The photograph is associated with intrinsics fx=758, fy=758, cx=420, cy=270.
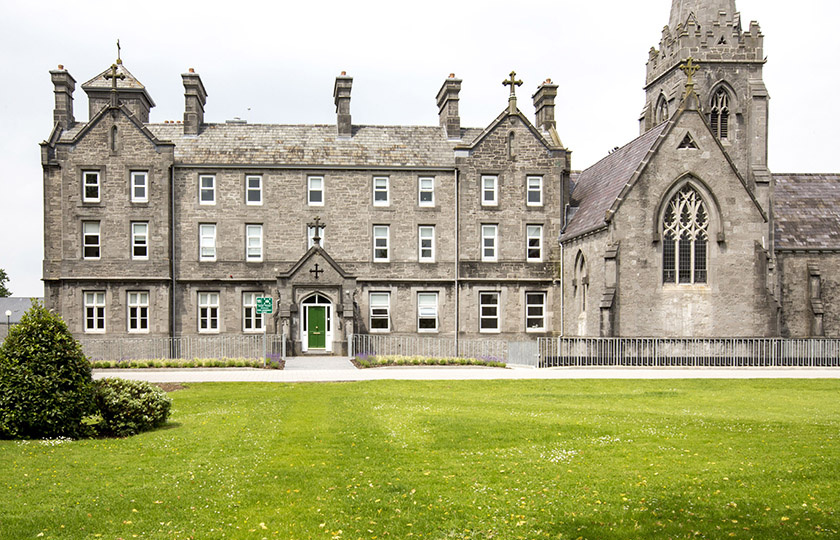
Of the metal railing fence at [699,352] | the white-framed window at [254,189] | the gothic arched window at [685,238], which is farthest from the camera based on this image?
the white-framed window at [254,189]

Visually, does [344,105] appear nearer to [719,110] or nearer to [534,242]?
[534,242]

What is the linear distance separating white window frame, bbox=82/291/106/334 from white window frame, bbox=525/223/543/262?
21.1m

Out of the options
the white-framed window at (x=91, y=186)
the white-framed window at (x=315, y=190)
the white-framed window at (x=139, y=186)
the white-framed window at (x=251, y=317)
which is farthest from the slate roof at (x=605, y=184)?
the white-framed window at (x=91, y=186)

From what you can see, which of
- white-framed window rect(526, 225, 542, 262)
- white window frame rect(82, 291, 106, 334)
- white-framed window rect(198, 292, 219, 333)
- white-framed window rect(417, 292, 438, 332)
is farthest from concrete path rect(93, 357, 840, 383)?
white-framed window rect(526, 225, 542, 262)

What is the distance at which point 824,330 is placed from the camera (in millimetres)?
38469

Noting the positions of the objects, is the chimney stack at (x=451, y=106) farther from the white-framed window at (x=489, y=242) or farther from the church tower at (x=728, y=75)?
the church tower at (x=728, y=75)

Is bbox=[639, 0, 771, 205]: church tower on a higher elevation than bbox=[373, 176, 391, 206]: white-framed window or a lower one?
higher

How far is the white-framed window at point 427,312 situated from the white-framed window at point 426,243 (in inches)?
72.3

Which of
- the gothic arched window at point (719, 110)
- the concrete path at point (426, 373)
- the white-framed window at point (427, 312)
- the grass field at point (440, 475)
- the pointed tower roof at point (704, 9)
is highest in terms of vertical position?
the pointed tower roof at point (704, 9)

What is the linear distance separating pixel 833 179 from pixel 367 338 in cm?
2754

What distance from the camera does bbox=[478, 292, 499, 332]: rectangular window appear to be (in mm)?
38112

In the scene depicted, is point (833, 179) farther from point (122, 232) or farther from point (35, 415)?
point (35, 415)

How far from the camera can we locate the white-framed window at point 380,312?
3784cm

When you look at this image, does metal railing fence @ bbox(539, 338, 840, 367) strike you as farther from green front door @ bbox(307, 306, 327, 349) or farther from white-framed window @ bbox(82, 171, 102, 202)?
white-framed window @ bbox(82, 171, 102, 202)
